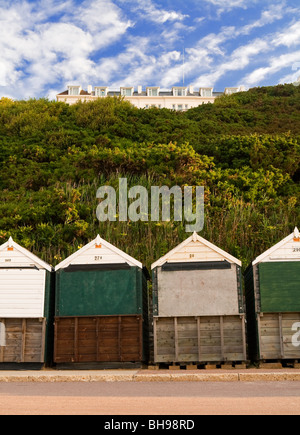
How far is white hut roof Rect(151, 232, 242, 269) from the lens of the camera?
472 inches

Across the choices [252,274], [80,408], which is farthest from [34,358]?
[80,408]

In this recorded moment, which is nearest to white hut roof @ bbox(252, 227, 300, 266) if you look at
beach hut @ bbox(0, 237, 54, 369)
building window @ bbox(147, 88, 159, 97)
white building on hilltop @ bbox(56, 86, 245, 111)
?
beach hut @ bbox(0, 237, 54, 369)

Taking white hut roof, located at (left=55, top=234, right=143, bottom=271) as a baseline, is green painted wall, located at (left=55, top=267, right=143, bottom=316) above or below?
below

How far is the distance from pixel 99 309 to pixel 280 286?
408cm

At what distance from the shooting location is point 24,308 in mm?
12008

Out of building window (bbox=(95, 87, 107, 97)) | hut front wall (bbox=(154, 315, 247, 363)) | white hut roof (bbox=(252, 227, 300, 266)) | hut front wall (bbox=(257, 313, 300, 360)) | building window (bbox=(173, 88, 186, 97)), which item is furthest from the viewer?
building window (bbox=(173, 88, 186, 97))

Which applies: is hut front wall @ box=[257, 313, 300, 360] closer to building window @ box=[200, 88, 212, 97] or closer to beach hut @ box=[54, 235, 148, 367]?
beach hut @ box=[54, 235, 148, 367]

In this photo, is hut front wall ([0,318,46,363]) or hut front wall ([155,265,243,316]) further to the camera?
hut front wall ([0,318,46,363])

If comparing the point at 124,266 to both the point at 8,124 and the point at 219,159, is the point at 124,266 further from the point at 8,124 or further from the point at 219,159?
the point at 8,124

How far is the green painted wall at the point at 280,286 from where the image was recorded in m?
11.6

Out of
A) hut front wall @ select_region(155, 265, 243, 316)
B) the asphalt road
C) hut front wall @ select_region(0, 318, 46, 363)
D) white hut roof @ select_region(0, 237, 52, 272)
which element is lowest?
the asphalt road

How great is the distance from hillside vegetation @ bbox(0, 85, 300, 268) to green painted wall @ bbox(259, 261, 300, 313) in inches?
185

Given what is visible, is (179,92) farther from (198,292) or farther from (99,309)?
(99,309)
